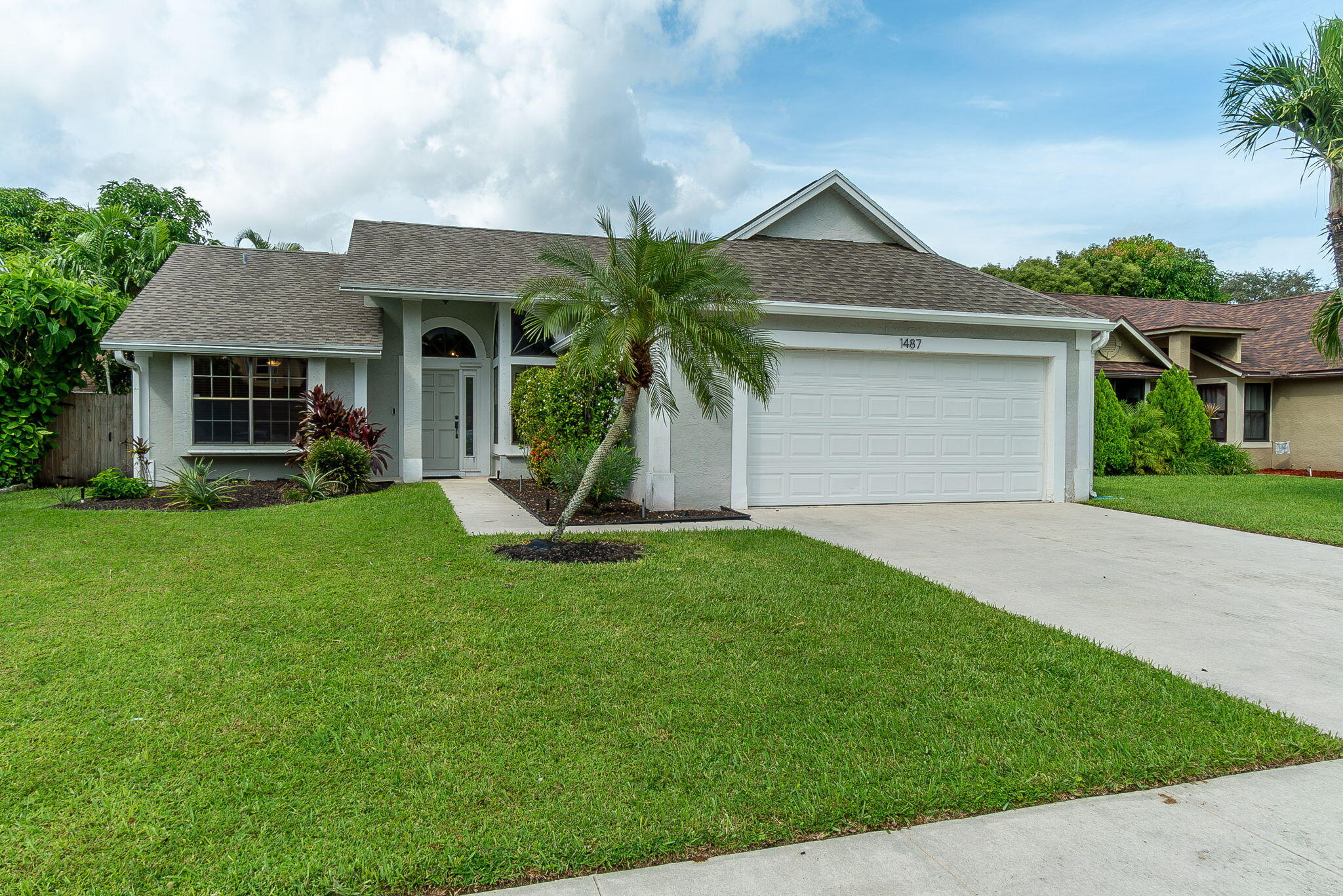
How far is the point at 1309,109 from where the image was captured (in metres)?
12.6

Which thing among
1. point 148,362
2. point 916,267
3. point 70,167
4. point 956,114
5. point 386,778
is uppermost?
point 70,167

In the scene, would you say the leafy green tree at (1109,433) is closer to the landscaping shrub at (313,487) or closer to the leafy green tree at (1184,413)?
the leafy green tree at (1184,413)

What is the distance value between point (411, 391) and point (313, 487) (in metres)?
2.75

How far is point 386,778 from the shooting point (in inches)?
129

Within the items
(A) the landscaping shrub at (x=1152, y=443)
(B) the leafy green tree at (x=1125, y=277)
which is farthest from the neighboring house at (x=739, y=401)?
(B) the leafy green tree at (x=1125, y=277)

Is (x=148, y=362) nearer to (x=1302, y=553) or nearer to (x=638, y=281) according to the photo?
(x=638, y=281)

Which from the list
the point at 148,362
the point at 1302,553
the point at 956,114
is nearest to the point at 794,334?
the point at 1302,553

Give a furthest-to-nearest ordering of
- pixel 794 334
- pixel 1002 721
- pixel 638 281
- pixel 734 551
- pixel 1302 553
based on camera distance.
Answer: pixel 794 334 → pixel 1302 553 → pixel 734 551 → pixel 638 281 → pixel 1002 721

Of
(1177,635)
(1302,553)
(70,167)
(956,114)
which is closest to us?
(1177,635)

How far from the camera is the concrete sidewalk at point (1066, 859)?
2625 mm

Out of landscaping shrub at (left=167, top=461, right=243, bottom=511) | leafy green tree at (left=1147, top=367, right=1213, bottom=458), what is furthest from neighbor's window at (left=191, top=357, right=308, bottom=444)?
leafy green tree at (left=1147, top=367, right=1213, bottom=458)

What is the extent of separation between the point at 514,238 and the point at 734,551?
11.9m

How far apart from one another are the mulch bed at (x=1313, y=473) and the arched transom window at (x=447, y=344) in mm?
19734

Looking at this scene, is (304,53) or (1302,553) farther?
(304,53)
